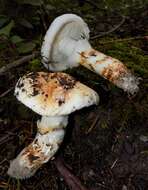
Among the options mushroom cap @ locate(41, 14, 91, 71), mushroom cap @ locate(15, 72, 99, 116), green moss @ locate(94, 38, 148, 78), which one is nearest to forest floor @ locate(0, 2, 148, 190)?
green moss @ locate(94, 38, 148, 78)

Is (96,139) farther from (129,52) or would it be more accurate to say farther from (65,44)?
(129,52)

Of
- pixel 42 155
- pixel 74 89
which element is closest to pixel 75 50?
pixel 74 89

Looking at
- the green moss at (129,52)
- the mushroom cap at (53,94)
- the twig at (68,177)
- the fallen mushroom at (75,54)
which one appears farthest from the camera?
the green moss at (129,52)

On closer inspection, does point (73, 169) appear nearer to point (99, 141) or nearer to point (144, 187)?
point (99, 141)

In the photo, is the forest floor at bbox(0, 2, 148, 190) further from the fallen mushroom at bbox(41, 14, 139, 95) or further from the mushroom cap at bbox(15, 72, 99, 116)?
the mushroom cap at bbox(15, 72, 99, 116)

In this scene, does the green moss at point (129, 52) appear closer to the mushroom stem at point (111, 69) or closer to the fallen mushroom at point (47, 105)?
the mushroom stem at point (111, 69)

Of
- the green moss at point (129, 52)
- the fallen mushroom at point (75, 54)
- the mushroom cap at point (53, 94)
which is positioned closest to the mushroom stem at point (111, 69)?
the fallen mushroom at point (75, 54)

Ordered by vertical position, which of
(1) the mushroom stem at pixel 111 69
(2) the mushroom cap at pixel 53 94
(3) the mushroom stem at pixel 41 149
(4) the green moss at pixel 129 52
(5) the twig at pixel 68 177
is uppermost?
(2) the mushroom cap at pixel 53 94
